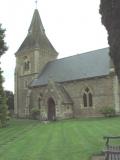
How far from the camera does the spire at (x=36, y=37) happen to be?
176ft

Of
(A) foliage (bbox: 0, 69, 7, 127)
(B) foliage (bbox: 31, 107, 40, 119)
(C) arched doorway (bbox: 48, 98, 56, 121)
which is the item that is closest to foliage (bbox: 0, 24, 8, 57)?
(A) foliage (bbox: 0, 69, 7, 127)

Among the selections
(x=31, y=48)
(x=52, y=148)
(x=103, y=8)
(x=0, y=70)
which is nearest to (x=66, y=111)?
(x=0, y=70)

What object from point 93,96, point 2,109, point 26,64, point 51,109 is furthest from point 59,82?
point 2,109

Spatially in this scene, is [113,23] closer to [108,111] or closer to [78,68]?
[108,111]

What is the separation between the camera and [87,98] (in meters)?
41.7

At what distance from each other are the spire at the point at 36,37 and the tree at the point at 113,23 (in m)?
40.4

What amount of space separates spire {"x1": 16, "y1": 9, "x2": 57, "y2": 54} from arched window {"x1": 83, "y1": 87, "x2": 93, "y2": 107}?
48.1 feet

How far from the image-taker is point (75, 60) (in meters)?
47.2

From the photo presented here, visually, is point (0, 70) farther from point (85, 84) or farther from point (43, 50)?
point (43, 50)

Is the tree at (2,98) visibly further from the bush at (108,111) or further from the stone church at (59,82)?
the bush at (108,111)

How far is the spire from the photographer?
53.7 meters

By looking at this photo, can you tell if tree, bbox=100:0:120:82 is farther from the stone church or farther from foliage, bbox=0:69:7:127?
the stone church

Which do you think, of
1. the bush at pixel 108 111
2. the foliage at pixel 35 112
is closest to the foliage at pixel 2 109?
the bush at pixel 108 111

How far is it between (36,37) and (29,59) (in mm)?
4294
